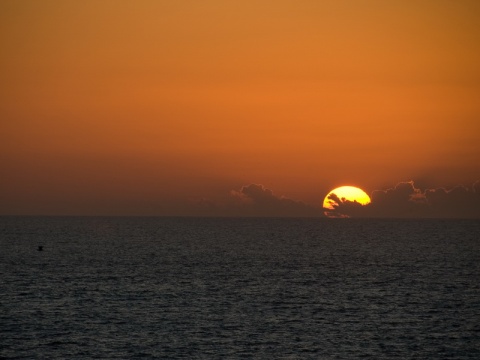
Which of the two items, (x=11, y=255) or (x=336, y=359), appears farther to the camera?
(x=11, y=255)

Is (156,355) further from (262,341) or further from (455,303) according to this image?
(455,303)

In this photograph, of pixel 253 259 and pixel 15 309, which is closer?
pixel 15 309

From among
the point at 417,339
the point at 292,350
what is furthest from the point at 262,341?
the point at 417,339

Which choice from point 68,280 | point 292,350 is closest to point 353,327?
point 292,350

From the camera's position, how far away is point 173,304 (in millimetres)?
94500

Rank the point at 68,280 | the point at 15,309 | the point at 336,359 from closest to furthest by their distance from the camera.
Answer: the point at 336,359, the point at 15,309, the point at 68,280

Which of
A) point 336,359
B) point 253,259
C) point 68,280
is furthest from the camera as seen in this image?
point 253,259

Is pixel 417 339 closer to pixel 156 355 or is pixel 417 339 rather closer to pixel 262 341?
pixel 262 341

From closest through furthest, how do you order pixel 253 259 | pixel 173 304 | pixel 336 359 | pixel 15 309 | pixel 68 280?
pixel 336 359 → pixel 15 309 → pixel 173 304 → pixel 68 280 → pixel 253 259

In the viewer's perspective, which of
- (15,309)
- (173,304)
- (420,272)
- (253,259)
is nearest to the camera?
(15,309)

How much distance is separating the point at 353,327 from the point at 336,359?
1390 cm

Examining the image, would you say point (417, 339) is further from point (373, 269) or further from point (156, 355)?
point (373, 269)

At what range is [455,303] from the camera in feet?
318

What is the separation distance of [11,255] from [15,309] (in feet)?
291
